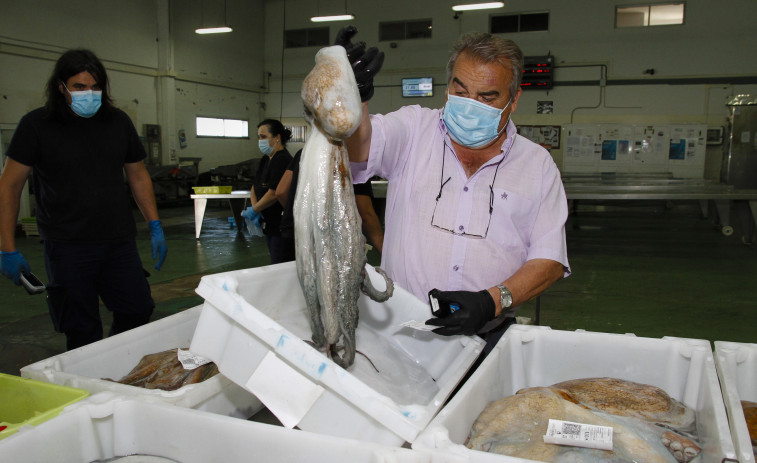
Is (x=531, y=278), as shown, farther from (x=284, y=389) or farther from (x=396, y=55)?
(x=396, y=55)

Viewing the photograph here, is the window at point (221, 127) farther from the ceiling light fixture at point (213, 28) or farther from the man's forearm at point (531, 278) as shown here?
the man's forearm at point (531, 278)

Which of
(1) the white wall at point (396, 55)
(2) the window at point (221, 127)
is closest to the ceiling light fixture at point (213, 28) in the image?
(1) the white wall at point (396, 55)

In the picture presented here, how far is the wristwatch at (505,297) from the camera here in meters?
1.61

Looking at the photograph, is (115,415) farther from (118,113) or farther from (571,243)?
(571,243)

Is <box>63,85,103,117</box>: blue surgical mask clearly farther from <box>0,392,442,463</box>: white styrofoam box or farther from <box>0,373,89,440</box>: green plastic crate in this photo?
<box>0,392,442,463</box>: white styrofoam box

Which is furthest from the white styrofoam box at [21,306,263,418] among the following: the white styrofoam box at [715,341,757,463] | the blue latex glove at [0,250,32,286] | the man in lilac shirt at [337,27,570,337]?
the blue latex glove at [0,250,32,286]

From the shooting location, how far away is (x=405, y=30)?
48.9 feet

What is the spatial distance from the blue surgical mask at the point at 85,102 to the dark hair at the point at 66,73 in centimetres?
A: 4

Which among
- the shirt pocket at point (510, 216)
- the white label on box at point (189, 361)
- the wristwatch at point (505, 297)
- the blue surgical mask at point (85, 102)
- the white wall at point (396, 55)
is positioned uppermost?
the white wall at point (396, 55)

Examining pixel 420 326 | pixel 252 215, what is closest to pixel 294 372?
pixel 420 326

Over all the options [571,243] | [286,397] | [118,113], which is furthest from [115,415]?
[571,243]

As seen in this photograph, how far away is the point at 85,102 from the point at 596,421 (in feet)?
8.16

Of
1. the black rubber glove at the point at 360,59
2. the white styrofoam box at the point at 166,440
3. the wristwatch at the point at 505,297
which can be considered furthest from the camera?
the wristwatch at the point at 505,297

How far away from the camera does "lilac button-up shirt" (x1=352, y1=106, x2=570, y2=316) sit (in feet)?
5.87
